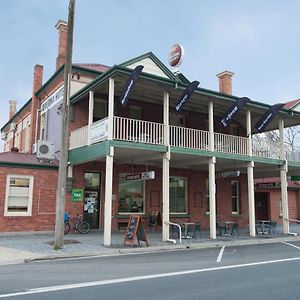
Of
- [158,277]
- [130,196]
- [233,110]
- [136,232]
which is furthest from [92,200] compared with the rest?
[158,277]

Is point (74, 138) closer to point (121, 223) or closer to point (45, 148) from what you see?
Result: point (45, 148)

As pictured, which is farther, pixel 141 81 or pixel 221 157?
pixel 221 157

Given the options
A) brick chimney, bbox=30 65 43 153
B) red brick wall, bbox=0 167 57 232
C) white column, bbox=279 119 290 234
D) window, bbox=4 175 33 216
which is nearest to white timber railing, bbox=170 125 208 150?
white column, bbox=279 119 290 234

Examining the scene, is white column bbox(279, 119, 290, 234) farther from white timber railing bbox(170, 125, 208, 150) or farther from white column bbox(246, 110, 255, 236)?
white timber railing bbox(170, 125, 208, 150)

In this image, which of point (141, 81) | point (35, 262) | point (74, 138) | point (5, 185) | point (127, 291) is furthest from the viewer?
point (74, 138)

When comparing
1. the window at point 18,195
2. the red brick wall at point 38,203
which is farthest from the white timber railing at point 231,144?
the window at point 18,195

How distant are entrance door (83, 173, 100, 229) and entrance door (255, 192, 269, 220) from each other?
49.3 feet

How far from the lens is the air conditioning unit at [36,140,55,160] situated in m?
16.8

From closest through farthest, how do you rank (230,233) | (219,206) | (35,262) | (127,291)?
1. (127,291)
2. (35,262)
3. (230,233)
4. (219,206)

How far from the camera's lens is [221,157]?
17.3 metres

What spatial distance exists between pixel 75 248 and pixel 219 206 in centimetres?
1222

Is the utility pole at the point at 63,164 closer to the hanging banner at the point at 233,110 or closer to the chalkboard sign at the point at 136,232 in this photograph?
the chalkboard sign at the point at 136,232

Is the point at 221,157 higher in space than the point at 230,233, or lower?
higher

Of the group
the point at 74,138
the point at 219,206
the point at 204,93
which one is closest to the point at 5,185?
the point at 74,138
